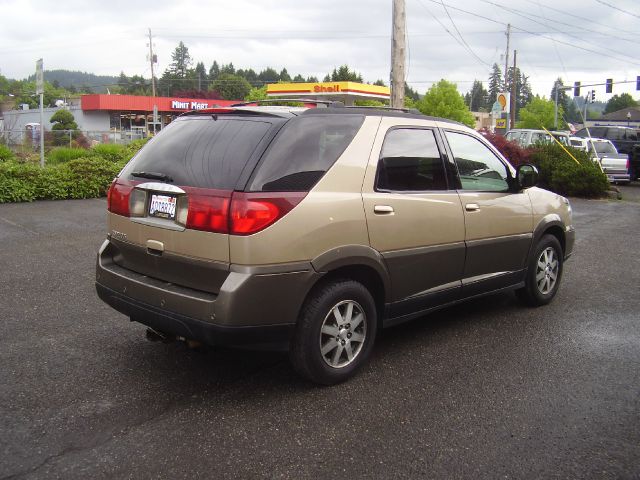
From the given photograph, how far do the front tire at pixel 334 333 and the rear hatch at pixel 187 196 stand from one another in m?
0.63

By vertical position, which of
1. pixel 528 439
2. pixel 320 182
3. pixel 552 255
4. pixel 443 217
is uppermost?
pixel 320 182

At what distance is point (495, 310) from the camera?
5.96m

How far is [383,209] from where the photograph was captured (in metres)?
4.15

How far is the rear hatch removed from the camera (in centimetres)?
357

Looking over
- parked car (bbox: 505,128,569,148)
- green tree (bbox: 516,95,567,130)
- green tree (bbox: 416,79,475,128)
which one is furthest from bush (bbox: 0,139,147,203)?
green tree (bbox: 516,95,567,130)

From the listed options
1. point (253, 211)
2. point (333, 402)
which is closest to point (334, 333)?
point (333, 402)

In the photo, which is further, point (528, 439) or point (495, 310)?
point (495, 310)

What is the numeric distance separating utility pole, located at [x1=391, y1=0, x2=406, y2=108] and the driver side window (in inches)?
329

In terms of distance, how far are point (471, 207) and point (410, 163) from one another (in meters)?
0.75

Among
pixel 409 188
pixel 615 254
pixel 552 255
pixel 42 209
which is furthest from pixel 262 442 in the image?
pixel 42 209

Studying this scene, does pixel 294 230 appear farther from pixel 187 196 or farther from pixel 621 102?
pixel 621 102

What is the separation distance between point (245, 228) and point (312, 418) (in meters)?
1.18

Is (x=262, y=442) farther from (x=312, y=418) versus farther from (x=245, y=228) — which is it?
(x=245, y=228)

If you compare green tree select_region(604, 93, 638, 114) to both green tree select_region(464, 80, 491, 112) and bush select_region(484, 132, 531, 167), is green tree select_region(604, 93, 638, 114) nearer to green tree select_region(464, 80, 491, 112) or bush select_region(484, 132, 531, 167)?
green tree select_region(464, 80, 491, 112)
